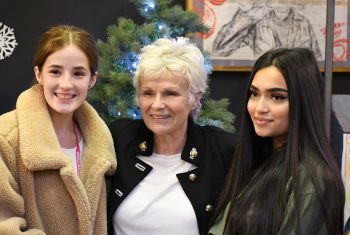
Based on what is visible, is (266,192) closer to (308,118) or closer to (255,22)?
(308,118)

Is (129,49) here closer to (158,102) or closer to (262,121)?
(158,102)

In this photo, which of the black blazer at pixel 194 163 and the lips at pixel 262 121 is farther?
the black blazer at pixel 194 163

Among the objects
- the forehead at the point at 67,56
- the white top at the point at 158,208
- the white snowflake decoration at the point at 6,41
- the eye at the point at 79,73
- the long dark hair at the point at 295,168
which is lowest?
the white top at the point at 158,208

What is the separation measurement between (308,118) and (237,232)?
0.46m

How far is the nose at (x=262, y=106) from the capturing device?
1774mm

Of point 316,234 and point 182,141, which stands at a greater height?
point 182,141

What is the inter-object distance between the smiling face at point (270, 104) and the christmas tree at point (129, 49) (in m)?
1.25

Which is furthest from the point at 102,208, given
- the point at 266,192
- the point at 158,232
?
the point at 266,192

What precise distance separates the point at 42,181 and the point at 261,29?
2633mm

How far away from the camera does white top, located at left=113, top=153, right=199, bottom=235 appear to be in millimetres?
2006

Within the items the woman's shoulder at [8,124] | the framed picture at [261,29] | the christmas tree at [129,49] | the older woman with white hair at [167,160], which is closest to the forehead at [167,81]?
the older woman with white hair at [167,160]

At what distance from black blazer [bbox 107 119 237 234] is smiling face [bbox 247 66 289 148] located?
34 cm

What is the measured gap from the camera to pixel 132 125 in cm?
227

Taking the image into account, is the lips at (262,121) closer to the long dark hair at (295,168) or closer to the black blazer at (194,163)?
the long dark hair at (295,168)
